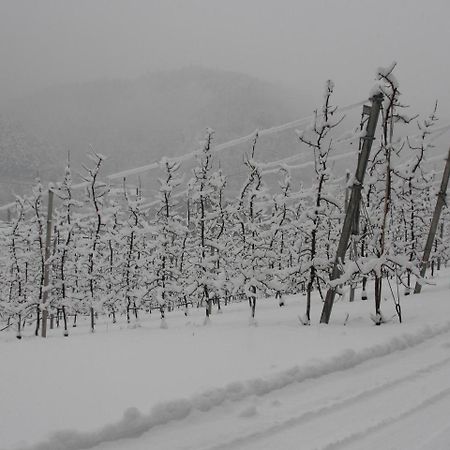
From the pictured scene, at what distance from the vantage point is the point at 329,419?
3.96 m

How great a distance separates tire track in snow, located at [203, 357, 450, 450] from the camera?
348 cm

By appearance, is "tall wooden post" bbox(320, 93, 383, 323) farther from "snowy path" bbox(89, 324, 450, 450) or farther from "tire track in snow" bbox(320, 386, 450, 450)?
"tire track in snow" bbox(320, 386, 450, 450)

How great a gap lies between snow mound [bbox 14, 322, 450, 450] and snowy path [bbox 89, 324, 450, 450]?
0.07 metres

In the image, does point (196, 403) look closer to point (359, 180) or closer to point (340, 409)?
point (340, 409)

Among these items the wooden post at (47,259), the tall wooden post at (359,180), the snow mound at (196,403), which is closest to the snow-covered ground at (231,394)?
the snow mound at (196,403)

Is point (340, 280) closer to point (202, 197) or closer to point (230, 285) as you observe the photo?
point (230, 285)

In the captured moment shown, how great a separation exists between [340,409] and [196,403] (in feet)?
4.98

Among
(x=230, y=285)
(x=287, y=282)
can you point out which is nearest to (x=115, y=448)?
(x=287, y=282)

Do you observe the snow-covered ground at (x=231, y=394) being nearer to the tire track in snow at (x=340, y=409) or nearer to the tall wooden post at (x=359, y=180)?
the tire track in snow at (x=340, y=409)

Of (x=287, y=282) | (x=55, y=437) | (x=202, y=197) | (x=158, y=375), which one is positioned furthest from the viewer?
(x=202, y=197)

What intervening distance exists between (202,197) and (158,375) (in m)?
19.2

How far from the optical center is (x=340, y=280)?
8.76m

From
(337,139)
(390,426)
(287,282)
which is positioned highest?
(337,139)

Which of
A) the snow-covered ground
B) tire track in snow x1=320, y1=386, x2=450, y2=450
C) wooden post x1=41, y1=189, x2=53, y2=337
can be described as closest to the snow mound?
the snow-covered ground
